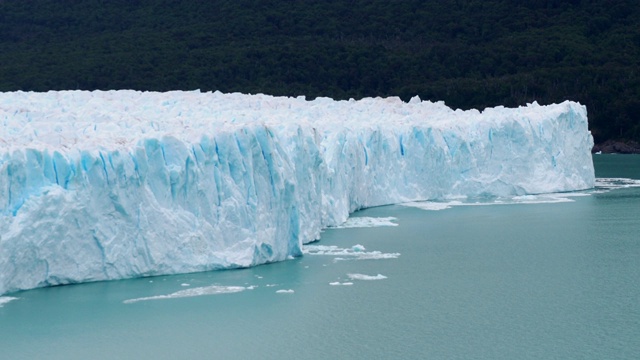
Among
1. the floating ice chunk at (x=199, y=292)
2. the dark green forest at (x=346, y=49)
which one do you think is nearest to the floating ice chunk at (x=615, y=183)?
the dark green forest at (x=346, y=49)

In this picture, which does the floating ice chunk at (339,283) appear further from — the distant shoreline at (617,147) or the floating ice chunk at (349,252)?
the distant shoreline at (617,147)

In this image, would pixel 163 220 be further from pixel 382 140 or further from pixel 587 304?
pixel 382 140

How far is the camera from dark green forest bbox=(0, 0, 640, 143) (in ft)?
112

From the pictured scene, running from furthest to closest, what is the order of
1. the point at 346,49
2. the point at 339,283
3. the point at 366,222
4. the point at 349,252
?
the point at 346,49 → the point at 366,222 → the point at 349,252 → the point at 339,283

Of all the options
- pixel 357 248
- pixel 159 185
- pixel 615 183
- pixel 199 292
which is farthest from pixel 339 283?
pixel 615 183

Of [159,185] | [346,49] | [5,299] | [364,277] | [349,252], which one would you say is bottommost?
[364,277]

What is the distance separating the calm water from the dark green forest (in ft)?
64.2

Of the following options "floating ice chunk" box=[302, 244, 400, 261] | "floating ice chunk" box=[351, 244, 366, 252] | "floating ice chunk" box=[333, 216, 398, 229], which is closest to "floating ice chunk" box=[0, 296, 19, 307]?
"floating ice chunk" box=[302, 244, 400, 261]

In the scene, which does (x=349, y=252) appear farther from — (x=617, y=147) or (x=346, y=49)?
(x=346, y=49)

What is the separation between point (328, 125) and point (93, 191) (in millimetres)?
6704

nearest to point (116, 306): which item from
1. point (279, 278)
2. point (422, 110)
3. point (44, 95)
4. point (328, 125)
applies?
point (279, 278)

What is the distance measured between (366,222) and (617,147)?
2213cm

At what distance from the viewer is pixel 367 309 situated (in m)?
10.5

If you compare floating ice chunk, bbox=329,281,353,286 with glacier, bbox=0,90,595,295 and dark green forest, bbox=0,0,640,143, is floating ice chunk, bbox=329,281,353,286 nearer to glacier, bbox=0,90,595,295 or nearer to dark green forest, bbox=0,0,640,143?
glacier, bbox=0,90,595,295
